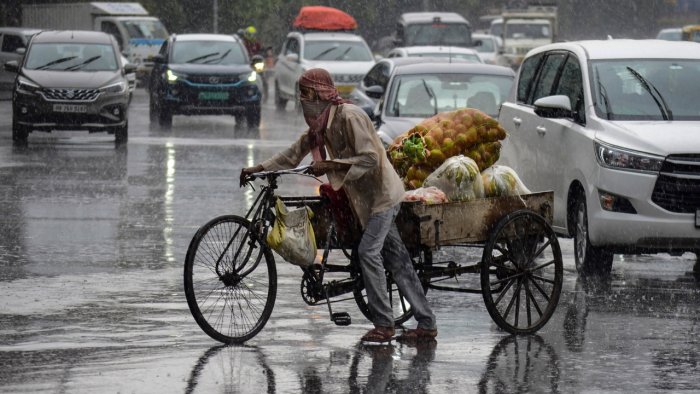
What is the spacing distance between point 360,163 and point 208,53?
22.5 meters

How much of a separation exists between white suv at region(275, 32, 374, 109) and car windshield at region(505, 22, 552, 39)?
14849mm

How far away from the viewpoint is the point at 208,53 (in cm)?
3033

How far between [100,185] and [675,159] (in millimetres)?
8781

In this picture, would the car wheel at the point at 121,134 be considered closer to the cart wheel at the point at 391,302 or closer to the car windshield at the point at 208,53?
the car windshield at the point at 208,53

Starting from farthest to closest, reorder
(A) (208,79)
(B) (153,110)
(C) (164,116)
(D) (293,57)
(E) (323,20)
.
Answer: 1. (E) (323,20)
2. (D) (293,57)
3. (B) (153,110)
4. (C) (164,116)
5. (A) (208,79)

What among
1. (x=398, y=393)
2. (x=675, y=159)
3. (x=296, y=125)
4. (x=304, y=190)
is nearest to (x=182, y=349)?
(x=398, y=393)

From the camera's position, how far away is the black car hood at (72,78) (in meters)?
24.2

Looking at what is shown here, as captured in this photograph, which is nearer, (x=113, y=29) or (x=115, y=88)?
(x=115, y=88)

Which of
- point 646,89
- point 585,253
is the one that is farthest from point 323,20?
point 585,253

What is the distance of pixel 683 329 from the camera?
9.12 m

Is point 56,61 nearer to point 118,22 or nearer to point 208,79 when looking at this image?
point 208,79

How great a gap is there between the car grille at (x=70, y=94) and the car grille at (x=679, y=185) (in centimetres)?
1467

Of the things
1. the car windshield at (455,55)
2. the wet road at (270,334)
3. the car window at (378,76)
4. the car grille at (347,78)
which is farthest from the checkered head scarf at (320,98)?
the car grille at (347,78)

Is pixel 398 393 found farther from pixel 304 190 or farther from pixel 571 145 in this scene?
pixel 304 190
